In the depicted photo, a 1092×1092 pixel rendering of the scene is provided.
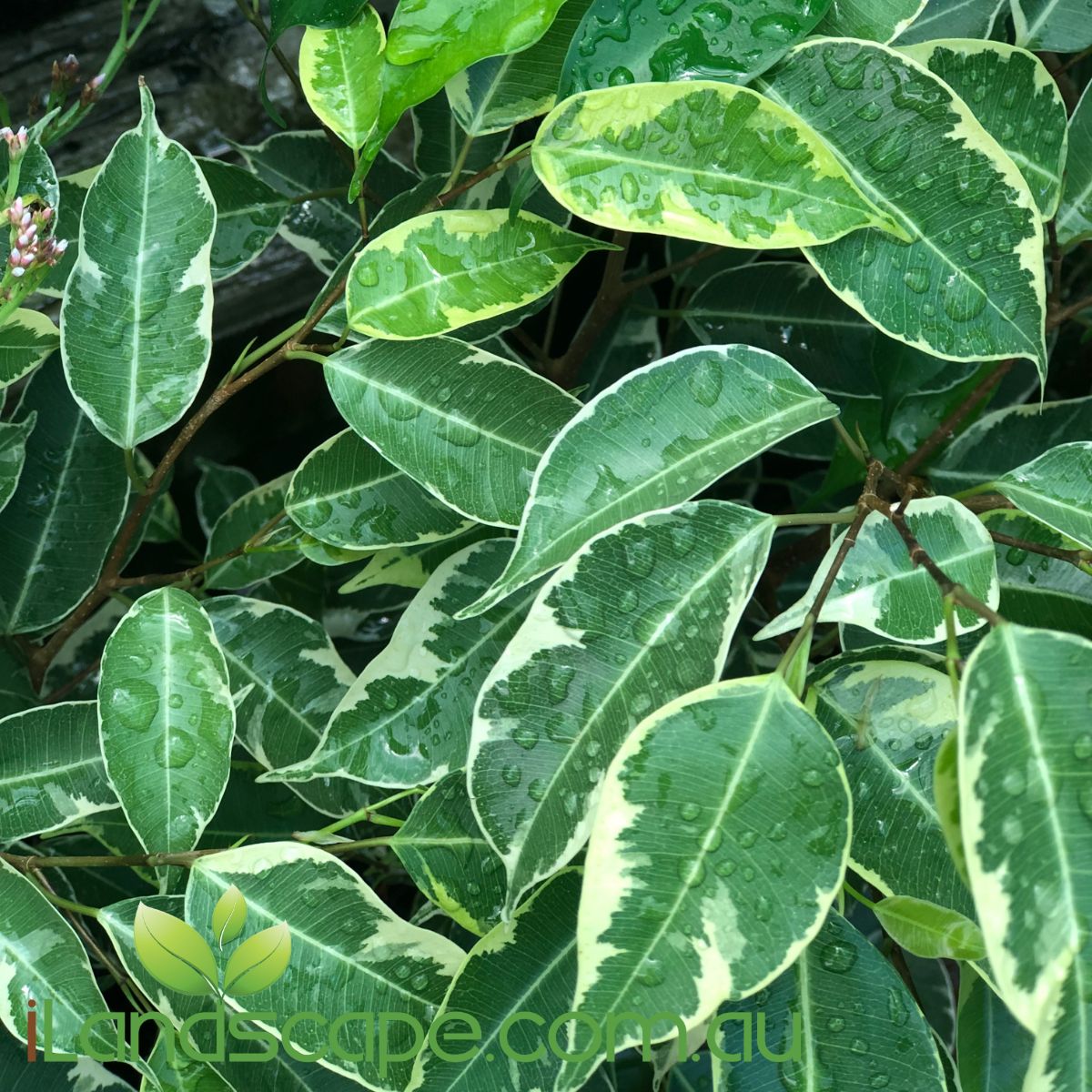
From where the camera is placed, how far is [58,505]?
2.67 ft

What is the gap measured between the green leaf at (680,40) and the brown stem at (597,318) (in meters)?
0.28

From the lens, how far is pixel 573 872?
1.89ft

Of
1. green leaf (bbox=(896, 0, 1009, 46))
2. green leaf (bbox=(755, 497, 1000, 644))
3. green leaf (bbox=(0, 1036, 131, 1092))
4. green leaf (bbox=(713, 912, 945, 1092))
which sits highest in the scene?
green leaf (bbox=(896, 0, 1009, 46))

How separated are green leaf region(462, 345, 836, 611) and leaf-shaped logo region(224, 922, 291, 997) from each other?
262 millimetres

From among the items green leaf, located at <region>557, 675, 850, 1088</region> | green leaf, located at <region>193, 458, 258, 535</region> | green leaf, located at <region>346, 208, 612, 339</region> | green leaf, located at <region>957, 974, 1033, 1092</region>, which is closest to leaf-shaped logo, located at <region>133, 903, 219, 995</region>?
green leaf, located at <region>557, 675, 850, 1088</region>

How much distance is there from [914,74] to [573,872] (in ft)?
1.56

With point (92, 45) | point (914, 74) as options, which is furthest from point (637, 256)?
point (914, 74)

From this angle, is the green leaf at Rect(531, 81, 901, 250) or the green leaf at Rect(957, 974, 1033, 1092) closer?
the green leaf at Rect(531, 81, 901, 250)

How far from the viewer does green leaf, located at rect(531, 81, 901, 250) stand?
1.73ft

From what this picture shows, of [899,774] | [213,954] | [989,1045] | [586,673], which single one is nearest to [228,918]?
[213,954]

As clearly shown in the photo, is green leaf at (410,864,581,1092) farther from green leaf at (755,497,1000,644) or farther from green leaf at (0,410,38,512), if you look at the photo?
green leaf at (0,410,38,512)

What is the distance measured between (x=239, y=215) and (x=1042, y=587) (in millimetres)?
676

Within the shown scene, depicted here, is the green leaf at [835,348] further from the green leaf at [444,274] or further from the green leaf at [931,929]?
the green leaf at [931,929]

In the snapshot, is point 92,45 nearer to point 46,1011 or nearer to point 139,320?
point 139,320
